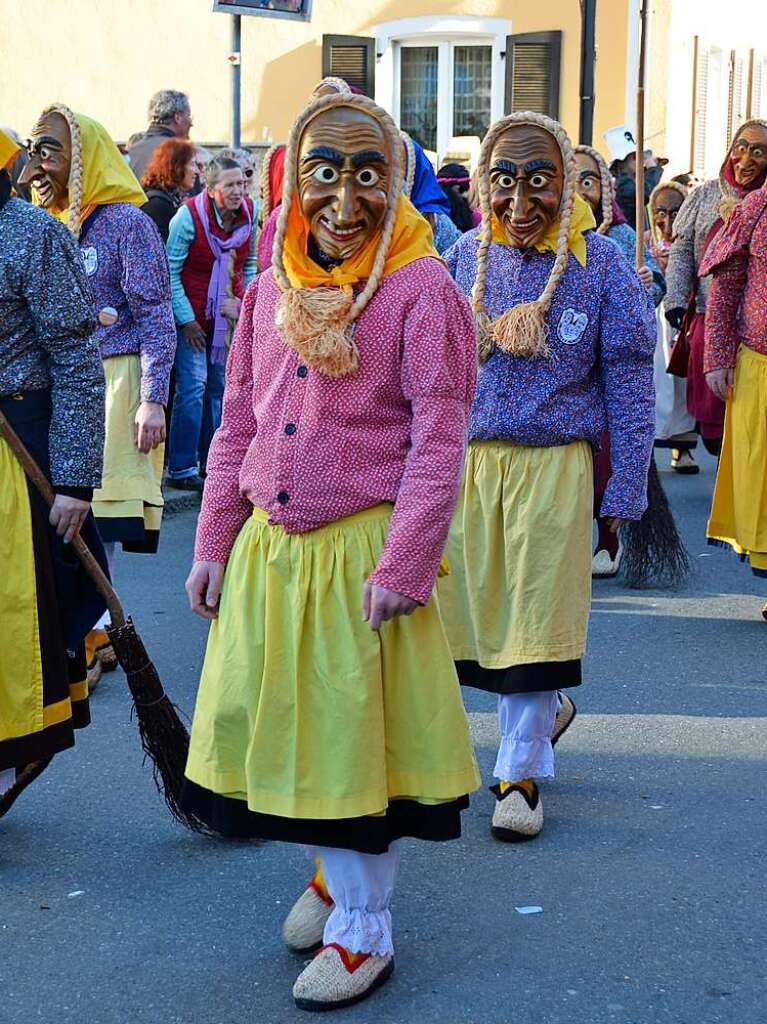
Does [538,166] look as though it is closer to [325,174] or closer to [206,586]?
[325,174]

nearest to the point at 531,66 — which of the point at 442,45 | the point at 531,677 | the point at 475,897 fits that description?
the point at 442,45

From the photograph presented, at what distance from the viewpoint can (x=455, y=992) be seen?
140 inches

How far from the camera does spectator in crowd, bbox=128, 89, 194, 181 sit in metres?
10.4

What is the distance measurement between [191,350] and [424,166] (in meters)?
4.26

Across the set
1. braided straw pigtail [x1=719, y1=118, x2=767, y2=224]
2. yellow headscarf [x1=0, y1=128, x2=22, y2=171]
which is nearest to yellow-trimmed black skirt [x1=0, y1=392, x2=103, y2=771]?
yellow headscarf [x1=0, y1=128, x2=22, y2=171]

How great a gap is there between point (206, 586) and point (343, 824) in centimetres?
60

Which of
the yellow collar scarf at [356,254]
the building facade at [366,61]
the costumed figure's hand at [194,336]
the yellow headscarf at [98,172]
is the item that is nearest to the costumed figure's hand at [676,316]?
the costumed figure's hand at [194,336]

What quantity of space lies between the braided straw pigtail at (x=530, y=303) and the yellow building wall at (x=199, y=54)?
17.4 metres

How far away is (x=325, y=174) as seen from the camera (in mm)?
3352

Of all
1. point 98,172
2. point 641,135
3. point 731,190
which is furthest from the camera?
point 641,135

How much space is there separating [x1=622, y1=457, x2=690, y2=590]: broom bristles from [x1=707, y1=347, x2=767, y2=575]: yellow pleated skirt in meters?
0.85

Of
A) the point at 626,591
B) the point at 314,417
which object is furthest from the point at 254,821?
the point at 626,591

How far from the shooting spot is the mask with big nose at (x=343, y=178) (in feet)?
11.0

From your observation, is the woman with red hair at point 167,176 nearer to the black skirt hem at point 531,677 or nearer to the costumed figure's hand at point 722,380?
the costumed figure's hand at point 722,380
